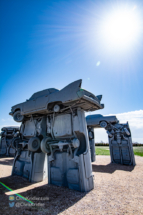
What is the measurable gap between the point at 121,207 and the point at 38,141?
468 cm

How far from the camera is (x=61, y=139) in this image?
600 cm

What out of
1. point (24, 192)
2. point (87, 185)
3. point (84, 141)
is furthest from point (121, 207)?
point (24, 192)

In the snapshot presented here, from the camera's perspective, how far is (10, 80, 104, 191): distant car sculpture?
16.4ft

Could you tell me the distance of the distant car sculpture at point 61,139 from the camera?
5000 millimetres

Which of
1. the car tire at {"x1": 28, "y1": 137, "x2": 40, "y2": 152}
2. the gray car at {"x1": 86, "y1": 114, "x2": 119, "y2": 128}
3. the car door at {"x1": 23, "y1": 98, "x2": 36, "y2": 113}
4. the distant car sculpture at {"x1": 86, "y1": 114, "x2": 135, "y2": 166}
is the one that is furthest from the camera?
the gray car at {"x1": 86, "y1": 114, "x2": 119, "y2": 128}

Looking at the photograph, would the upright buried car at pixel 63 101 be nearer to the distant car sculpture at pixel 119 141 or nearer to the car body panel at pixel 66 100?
the car body panel at pixel 66 100

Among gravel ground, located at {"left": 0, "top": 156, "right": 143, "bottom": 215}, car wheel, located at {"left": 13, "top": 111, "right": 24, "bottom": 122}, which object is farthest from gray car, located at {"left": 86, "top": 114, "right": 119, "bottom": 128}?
gravel ground, located at {"left": 0, "top": 156, "right": 143, "bottom": 215}

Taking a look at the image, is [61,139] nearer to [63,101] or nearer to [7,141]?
[63,101]

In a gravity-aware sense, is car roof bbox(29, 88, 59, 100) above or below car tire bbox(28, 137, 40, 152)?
above

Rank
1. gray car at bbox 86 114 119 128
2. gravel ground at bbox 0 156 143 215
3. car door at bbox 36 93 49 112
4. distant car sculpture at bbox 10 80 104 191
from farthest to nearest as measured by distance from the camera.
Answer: gray car at bbox 86 114 119 128, car door at bbox 36 93 49 112, distant car sculpture at bbox 10 80 104 191, gravel ground at bbox 0 156 143 215

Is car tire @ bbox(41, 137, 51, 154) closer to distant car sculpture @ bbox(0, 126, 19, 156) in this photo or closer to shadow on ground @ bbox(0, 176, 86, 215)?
shadow on ground @ bbox(0, 176, 86, 215)

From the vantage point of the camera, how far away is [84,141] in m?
5.45

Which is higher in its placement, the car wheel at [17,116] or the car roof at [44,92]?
the car roof at [44,92]

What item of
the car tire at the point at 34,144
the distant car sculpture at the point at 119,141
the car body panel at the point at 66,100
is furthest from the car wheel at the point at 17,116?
the distant car sculpture at the point at 119,141
